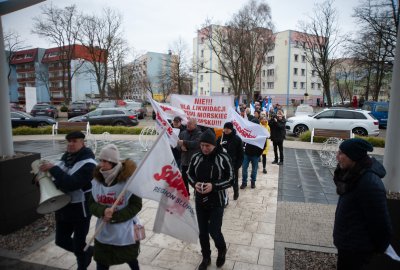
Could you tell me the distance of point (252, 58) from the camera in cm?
3928

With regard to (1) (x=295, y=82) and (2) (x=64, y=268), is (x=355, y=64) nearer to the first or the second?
(1) (x=295, y=82)

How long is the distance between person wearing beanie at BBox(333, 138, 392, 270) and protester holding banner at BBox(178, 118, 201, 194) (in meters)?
3.68

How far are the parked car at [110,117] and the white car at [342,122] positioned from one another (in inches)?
447

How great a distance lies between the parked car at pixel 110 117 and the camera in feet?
73.4

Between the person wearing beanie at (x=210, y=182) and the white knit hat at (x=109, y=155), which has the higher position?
the white knit hat at (x=109, y=155)

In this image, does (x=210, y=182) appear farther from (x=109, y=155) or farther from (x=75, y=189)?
(x=75, y=189)

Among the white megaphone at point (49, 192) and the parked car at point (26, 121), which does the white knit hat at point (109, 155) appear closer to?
the white megaphone at point (49, 192)

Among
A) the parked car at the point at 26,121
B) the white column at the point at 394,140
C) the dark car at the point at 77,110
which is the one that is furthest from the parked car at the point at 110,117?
the white column at the point at 394,140

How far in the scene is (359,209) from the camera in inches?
110

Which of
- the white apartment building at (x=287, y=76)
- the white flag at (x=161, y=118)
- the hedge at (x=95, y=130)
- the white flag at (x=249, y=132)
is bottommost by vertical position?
the hedge at (x=95, y=130)

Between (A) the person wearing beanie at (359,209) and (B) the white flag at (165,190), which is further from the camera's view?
(B) the white flag at (165,190)

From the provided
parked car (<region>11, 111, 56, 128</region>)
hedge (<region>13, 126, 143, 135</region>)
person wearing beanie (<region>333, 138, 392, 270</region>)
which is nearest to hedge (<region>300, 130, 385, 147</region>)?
hedge (<region>13, 126, 143, 135</region>)

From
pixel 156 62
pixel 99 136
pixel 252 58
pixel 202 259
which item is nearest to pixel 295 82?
pixel 252 58

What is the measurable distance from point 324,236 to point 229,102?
324 cm
